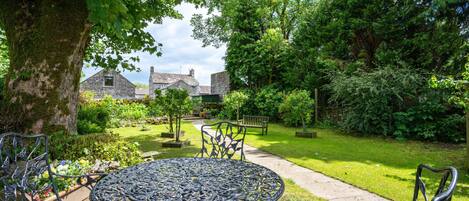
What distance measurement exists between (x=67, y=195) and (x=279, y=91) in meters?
13.1

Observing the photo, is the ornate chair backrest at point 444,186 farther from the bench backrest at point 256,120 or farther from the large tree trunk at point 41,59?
the bench backrest at point 256,120

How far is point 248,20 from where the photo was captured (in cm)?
1697

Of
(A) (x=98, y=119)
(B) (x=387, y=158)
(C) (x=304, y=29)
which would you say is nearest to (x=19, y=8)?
(A) (x=98, y=119)

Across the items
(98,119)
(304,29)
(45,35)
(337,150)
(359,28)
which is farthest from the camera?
(304,29)

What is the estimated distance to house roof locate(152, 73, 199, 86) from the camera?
125 ft

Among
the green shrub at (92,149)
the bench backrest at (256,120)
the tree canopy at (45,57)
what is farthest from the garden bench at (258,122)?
the tree canopy at (45,57)

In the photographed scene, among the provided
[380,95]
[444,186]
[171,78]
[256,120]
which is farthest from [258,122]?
[171,78]

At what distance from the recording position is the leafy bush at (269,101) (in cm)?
1411

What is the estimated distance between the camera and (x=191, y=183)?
2.04m

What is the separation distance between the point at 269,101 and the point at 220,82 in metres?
10.1

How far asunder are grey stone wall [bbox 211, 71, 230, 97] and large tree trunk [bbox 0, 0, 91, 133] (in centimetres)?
1756

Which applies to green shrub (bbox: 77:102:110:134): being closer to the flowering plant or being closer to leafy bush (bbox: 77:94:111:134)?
leafy bush (bbox: 77:94:111:134)

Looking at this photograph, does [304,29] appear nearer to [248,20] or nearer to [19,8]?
[248,20]

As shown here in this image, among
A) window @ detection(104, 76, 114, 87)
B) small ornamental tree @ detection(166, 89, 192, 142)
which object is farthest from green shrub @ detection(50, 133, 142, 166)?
window @ detection(104, 76, 114, 87)
